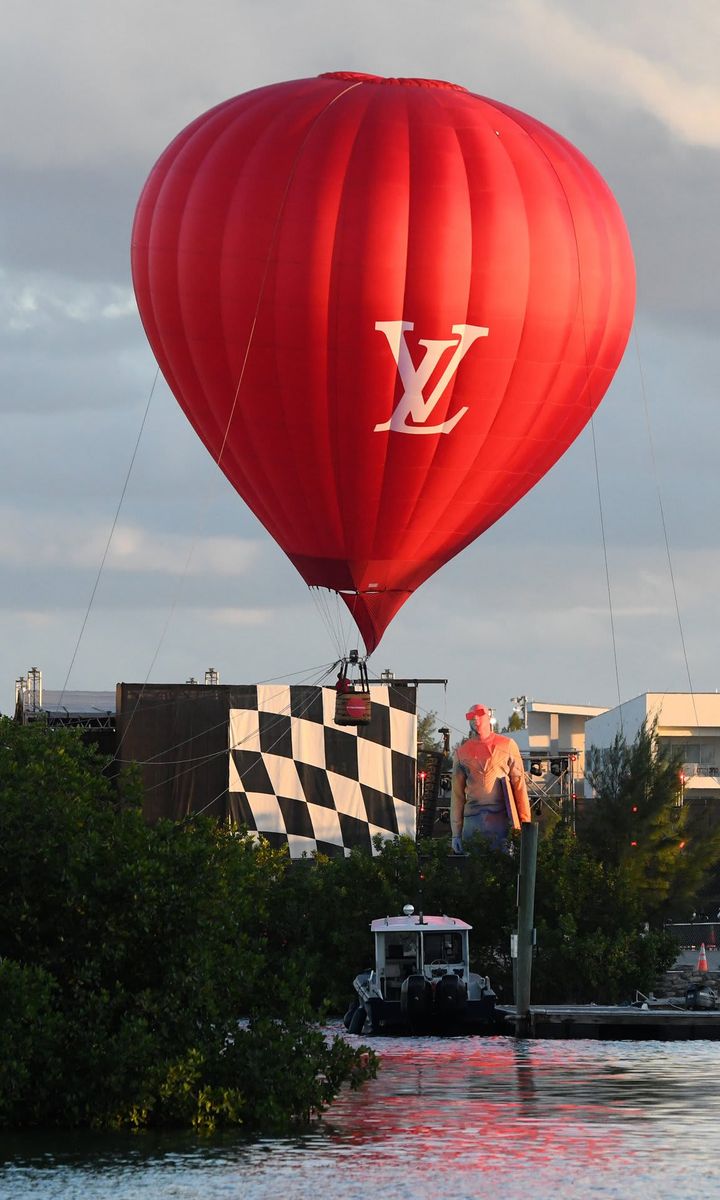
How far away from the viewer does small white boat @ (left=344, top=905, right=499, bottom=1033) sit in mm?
40781

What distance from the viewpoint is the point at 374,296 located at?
43.5 meters

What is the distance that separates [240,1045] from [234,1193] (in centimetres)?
284

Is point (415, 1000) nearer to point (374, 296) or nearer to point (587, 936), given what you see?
point (587, 936)

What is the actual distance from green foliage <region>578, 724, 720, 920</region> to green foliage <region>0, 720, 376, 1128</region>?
3108cm

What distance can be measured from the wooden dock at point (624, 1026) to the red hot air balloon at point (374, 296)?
11583mm

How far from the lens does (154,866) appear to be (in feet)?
86.0

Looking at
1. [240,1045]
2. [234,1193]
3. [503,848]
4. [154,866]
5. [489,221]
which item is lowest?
[234,1193]

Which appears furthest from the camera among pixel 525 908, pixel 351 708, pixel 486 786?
pixel 486 786

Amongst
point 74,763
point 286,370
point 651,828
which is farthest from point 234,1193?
point 651,828

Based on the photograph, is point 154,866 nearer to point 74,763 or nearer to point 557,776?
point 74,763

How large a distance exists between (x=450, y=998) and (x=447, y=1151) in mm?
14266

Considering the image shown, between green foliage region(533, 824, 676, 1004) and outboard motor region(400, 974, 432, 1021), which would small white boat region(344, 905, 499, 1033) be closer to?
outboard motor region(400, 974, 432, 1021)

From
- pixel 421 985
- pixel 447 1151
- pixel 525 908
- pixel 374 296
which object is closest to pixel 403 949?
pixel 421 985

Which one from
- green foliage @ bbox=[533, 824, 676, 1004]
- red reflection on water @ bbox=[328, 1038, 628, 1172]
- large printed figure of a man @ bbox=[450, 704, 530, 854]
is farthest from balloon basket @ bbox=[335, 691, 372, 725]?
red reflection on water @ bbox=[328, 1038, 628, 1172]
